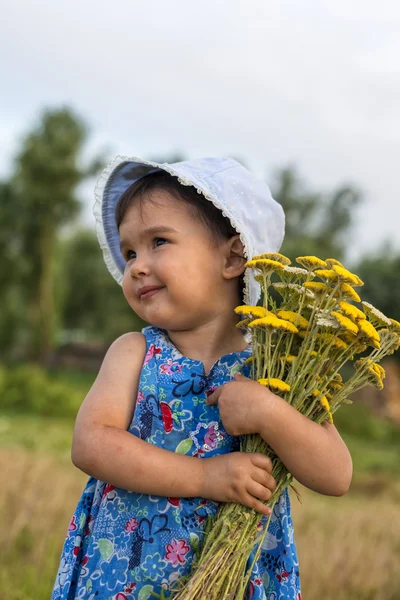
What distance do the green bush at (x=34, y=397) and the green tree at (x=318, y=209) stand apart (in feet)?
35.6

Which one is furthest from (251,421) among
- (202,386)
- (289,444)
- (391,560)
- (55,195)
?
(55,195)

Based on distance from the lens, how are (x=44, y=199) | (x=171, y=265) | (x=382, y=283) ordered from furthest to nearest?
(x=44, y=199)
(x=382, y=283)
(x=171, y=265)

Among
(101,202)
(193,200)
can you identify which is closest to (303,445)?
(193,200)

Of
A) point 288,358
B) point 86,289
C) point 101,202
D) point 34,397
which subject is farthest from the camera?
point 86,289

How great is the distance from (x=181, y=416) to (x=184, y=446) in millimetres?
85

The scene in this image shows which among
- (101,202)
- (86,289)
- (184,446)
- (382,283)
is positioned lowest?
(184,446)

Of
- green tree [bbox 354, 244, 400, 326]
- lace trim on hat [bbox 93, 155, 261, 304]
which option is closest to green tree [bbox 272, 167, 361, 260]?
green tree [bbox 354, 244, 400, 326]

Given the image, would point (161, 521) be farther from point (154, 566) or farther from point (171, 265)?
point (171, 265)

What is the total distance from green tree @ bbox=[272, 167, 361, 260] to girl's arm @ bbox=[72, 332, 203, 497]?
20.3 meters

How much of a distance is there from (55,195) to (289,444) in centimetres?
2028

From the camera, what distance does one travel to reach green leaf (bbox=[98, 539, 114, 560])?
191 cm

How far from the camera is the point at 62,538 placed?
4.04m

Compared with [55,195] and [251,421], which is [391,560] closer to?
[251,421]

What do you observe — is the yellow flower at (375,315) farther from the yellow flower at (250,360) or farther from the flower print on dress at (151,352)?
the flower print on dress at (151,352)
